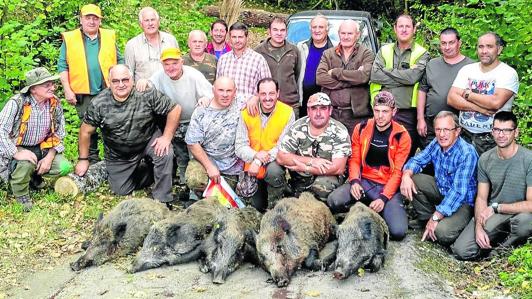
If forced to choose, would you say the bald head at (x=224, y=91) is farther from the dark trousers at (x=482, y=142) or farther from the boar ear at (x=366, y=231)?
the dark trousers at (x=482, y=142)

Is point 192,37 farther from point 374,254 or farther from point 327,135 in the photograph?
point 374,254

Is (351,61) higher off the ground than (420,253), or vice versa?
(351,61)

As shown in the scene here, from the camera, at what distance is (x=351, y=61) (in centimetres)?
855

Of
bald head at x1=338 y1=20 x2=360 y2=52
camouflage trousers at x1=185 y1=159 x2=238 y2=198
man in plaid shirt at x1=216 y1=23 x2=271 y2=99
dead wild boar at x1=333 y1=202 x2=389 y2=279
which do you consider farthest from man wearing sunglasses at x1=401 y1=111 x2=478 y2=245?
man in plaid shirt at x1=216 y1=23 x2=271 y2=99

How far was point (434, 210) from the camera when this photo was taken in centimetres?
788

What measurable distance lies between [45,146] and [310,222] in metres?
4.02

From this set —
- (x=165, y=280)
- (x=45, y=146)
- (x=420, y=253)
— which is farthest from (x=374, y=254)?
(x=45, y=146)

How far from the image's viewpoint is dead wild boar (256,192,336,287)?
6590mm

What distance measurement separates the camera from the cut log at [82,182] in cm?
886

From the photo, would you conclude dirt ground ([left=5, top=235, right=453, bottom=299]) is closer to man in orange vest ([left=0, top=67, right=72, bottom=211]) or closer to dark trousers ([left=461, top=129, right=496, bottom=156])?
dark trousers ([left=461, top=129, right=496, bottom=156])

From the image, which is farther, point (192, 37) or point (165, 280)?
point (192, 37)

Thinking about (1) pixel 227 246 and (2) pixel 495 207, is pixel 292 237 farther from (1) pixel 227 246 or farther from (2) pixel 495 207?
(2) pixel 495 207

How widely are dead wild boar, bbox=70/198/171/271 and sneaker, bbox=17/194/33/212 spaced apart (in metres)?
1.45

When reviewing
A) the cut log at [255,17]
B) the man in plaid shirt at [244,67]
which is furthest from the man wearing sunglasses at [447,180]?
the cut log at [255,17]
